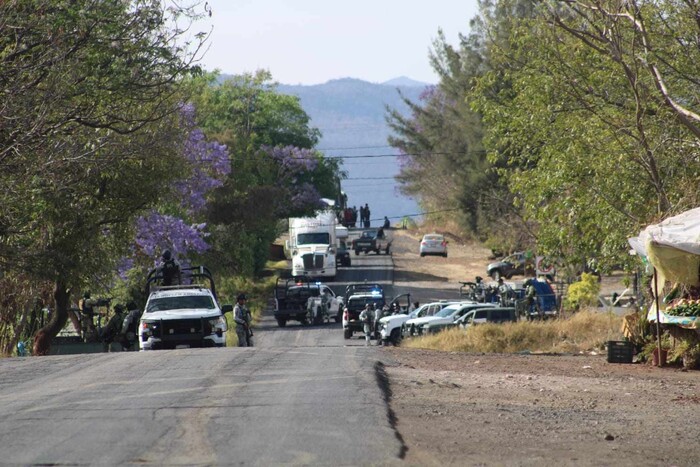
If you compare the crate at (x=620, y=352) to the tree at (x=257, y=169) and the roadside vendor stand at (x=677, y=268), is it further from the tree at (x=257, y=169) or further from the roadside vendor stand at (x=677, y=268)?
the tree at (x=257, y=169)

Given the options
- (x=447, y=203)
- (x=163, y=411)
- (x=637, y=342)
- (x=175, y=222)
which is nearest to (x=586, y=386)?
(x=637, y=342)

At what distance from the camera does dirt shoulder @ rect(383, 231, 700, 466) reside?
422 inches

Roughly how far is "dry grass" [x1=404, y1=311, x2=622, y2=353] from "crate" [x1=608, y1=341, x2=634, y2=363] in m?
5.31

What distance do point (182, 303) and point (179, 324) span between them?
0.91 meters

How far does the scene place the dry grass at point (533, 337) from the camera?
1112 inches

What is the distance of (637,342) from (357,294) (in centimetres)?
2116

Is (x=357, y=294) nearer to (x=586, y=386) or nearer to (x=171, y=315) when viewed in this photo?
(x=171, y=315)

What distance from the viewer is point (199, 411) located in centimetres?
1239

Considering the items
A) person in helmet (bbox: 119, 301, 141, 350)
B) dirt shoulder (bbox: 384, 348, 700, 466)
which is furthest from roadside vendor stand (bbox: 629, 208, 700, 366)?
person in helmet (bbox: 119, 301, 141, 350)

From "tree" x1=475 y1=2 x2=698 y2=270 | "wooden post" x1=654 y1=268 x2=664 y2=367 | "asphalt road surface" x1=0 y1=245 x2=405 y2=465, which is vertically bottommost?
"asphalt road surface" x1=0 y1=245 x2=405 y2=465

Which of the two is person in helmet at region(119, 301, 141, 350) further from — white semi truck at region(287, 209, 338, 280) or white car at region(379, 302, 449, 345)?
white semi truck at region(287, 209, 338, 280)

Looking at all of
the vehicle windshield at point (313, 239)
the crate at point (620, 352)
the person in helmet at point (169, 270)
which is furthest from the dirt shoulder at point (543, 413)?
the vehicle windshield at point (313, 239)

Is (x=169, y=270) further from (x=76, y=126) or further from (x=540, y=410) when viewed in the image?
(x=540, y=410)

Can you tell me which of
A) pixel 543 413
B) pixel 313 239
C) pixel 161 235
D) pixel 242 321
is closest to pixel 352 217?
pixel 313 239
